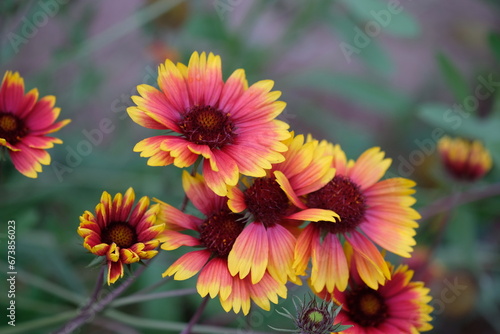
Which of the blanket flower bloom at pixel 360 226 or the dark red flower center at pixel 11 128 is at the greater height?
the blanket flower bloom at pixel 360 226

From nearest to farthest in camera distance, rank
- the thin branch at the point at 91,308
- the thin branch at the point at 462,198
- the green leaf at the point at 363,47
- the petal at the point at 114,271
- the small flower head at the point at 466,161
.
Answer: the petal at the point at 114,271
the thin branch at the point at 91,308
the small flower head at the point at 466,161
the thin branch at the point at 462,198
the green leaf at the point at 363,47

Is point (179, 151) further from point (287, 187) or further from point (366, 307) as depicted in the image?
point (366, 307)

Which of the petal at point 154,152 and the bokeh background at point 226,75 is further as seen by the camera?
the bokeh background at point 226,75

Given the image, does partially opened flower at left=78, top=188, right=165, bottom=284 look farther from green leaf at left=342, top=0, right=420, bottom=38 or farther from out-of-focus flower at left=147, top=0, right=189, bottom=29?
→ out-of-focus flower at left=147, top=0, right=189, bottom=29

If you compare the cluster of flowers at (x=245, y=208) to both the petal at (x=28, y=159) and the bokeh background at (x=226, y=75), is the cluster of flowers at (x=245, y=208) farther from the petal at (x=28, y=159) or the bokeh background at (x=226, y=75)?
the bokeh background at (x=226, y=75)

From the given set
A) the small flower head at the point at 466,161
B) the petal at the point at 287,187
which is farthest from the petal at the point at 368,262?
the small flower head at the point at 466,161

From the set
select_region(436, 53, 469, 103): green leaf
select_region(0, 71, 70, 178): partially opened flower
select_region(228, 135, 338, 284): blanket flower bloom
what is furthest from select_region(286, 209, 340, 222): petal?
select_region(436, 53, 469, 103): green leaf

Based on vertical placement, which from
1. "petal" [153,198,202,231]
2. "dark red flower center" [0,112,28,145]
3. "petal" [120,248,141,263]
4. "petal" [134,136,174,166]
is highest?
"petal" [134,136,174,166]
